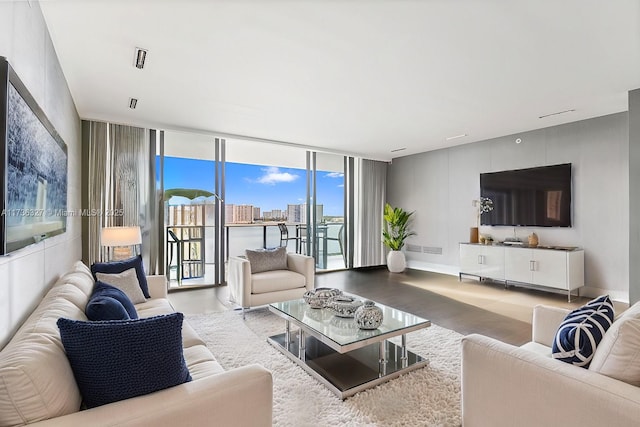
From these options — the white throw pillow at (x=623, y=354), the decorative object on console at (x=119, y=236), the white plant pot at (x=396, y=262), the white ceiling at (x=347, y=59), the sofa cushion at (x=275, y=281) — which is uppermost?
the white ceiling at (x=347, y=59)

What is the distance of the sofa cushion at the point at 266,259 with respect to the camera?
3.90m

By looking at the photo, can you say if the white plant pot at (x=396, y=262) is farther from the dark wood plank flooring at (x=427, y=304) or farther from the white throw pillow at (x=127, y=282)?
the white throw pillow at (x=127, y=282)

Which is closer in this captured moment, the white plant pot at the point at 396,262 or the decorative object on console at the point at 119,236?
the decorative object on console at the point at 119,236

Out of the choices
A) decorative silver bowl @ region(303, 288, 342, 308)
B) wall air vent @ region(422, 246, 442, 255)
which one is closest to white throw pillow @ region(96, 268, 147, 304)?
decorative silver bowl @ region(303, 288, 342, 308)

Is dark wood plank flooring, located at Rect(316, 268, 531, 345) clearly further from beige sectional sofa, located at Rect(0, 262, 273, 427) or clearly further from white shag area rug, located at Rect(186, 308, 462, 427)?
beige sectional sofa, located at Rect(0, 262, 273, 427)

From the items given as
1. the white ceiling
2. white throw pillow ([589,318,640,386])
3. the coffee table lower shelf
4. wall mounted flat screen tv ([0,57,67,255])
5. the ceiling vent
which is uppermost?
the white ceiling

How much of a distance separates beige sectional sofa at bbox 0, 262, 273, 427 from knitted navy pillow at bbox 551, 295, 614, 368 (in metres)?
1.29

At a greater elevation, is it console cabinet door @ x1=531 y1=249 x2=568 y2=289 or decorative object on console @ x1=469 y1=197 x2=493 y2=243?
decorative object on console @ x1=469 y1=197 x2=493 y2=243

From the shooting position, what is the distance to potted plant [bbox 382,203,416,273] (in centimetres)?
644

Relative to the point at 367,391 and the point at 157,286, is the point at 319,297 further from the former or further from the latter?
the point at 157,286

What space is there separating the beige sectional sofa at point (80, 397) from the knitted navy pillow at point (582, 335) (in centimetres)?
129

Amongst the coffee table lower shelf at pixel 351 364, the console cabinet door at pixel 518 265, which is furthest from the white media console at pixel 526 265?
the coffee table lower shelf at pixel 351 364

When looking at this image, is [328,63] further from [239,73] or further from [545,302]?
[545,302]

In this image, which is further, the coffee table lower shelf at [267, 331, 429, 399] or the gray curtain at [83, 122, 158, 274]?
the gray curtain at [83, 122, 158, 274]
